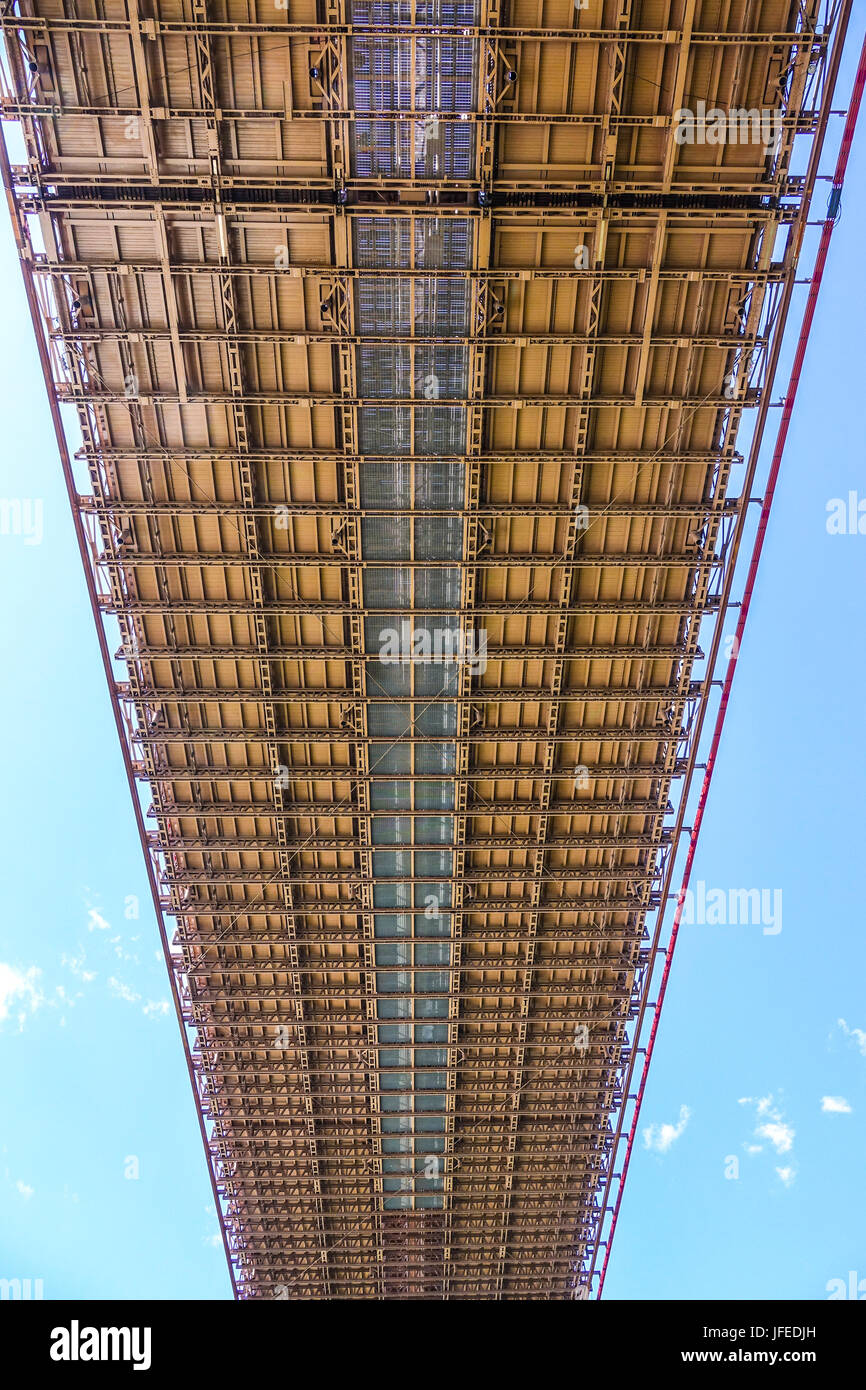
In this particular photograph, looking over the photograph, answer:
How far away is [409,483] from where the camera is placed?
24.0m

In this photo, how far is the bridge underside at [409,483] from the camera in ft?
64.8

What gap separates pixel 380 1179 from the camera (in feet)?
121

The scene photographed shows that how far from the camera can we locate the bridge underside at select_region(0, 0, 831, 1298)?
19750 mm

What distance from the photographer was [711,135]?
20.2 m

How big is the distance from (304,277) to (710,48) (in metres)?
10.9

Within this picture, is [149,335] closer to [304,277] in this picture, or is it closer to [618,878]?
[304,277]

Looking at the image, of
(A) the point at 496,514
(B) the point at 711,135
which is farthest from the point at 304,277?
(B) the point at 711,135
